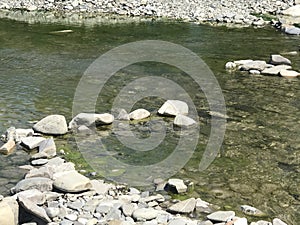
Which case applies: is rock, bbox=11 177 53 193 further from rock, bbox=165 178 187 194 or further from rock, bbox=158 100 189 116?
rock, bbox=158 100 189 116

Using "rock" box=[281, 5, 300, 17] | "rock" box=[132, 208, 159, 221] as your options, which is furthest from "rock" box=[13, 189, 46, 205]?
"rock" box=[281, 5, 300, 17]

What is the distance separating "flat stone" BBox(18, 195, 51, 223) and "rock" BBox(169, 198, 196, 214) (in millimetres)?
1644

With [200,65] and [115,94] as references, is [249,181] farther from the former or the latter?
[200,65]

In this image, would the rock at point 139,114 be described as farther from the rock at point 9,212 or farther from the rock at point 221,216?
the rock at point 9,212

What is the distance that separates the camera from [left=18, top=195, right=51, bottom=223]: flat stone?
20.6 feet

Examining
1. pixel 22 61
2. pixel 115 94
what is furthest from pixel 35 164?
pixel 22 61

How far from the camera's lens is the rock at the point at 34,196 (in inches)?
263

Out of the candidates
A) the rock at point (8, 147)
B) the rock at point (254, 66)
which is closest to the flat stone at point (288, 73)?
the rock at point (254, 66)

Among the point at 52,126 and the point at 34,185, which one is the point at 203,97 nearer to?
the point at 52,126

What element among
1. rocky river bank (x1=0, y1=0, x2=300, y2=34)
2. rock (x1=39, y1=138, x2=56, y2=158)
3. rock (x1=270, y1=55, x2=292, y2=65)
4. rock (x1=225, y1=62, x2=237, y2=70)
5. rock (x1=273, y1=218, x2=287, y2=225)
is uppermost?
rocky river bank (x1=0, y1=0, x2=300, y2=34)

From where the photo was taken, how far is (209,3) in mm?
28734

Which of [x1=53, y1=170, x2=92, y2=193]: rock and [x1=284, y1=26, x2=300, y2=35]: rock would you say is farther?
[x1=284, y1=26, x2=300, y2=35]: rock

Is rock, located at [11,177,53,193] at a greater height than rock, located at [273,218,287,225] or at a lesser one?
greater

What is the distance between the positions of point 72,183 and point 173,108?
14.2 ft
